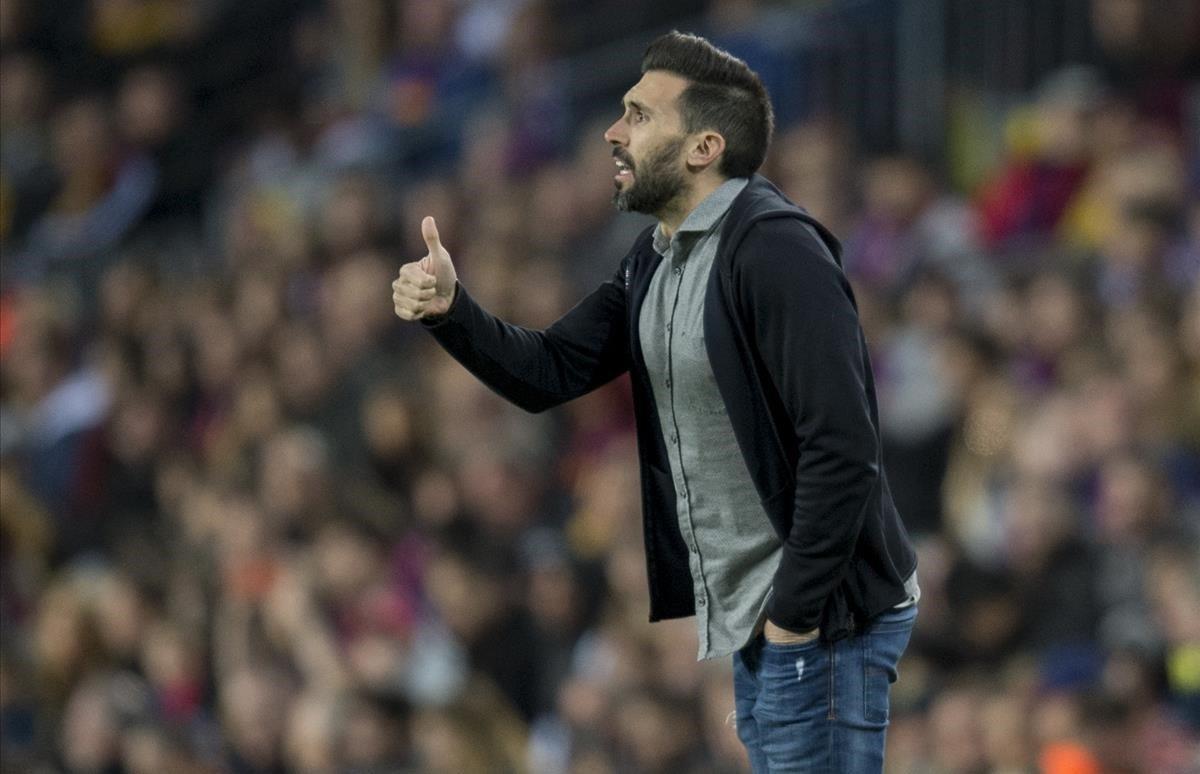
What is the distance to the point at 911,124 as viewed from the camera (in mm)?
9508

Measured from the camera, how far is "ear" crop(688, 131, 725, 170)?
3914 mm

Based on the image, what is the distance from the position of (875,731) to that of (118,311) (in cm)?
792

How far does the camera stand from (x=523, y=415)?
8.88 m

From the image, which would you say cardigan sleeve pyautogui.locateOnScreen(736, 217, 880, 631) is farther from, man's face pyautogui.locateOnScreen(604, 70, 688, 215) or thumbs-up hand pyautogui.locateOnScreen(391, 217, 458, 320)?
thumbs-up hand pyautogui.locateOnScreen(391, 217, 458, 320)

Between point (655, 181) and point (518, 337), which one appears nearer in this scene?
point (655, 181)

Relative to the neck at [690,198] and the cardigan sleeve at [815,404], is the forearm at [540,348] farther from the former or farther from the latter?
the cardigan sleeve at [815,404]

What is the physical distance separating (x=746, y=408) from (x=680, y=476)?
0.84 ft

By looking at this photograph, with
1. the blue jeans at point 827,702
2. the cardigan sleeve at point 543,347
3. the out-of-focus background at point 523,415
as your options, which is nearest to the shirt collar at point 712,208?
the cardigan sleeve at point 543,347

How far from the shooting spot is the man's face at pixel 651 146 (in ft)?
12.8

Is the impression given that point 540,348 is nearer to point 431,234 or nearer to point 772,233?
point 431,234

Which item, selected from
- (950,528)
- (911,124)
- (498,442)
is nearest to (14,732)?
(498,442)

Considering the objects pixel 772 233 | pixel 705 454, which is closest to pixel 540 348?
pixel 705 454

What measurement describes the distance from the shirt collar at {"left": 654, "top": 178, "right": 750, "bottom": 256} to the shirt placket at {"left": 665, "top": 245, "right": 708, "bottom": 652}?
0.20ft

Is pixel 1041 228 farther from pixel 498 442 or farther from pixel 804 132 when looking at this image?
pixel 498 442
